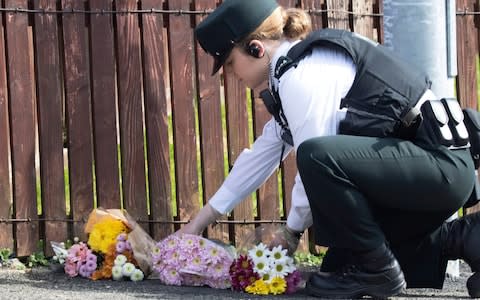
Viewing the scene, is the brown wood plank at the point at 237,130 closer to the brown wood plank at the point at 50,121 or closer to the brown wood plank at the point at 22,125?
the brown wood plank at the point at 50,121

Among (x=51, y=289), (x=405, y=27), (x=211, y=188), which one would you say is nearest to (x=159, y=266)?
(x=51, y=289)

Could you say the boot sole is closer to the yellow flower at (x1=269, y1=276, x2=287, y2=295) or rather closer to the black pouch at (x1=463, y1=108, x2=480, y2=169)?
the yellow flower at (x1=269, y1=276, x2=287, y2=295)

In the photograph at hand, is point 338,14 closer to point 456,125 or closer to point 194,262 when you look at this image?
point 456,125

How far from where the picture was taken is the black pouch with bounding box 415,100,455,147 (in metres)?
4.12

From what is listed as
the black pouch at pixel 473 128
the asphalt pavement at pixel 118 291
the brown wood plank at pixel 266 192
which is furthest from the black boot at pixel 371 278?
the brown wood plank at pixel 266 192

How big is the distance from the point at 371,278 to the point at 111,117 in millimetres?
1854

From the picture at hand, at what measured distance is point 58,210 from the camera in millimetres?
5449

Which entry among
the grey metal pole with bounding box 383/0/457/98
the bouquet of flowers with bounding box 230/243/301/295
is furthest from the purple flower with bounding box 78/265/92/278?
the grey metal pole with bounding box 383/0/457/98

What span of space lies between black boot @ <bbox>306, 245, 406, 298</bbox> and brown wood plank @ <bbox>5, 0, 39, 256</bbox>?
6.07 ft

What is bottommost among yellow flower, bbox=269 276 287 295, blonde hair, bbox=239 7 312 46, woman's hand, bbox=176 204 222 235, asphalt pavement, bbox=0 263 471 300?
asphalt pavement, bbox=0 263 471 300

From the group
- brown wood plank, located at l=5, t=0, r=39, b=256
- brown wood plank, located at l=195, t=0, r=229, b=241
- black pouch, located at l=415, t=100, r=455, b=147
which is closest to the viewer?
black pouch, located at l=415, t=100, r=455, b=147

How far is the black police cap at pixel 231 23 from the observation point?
14.4 feet

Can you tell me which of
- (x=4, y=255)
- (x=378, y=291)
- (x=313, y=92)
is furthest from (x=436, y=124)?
(x=4, y=255)

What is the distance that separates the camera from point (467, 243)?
4426mm
